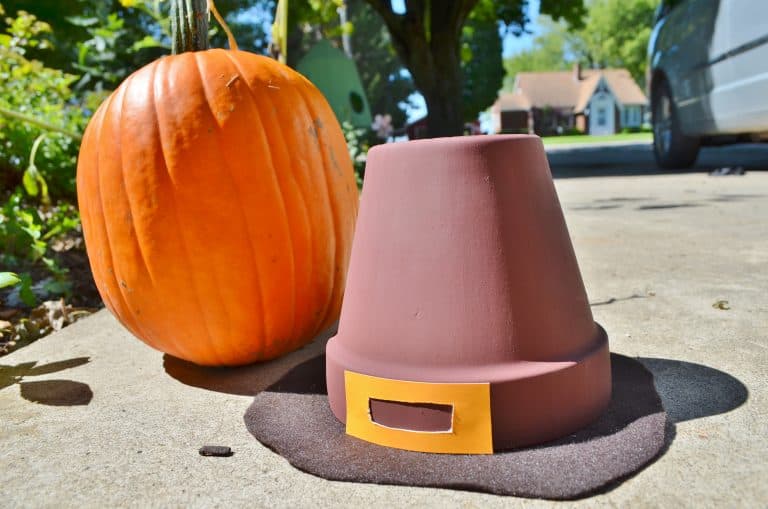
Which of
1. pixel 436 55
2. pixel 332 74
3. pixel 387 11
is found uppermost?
pixel 387 11

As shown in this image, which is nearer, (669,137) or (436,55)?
(669,137)

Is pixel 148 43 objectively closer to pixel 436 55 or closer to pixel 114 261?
pixel 114 261

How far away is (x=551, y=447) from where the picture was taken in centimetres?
134

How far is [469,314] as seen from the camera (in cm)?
138

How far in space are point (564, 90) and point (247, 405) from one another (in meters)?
61.6

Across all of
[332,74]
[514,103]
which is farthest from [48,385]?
[514,103]

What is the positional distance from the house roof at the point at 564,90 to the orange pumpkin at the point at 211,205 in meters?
57.9

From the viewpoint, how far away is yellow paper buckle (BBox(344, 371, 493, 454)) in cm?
132

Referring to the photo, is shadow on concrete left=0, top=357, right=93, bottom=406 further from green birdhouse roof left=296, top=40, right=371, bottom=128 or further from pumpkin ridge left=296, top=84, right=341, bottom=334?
green birdhouse roof left=296, top=40, right=371, bottom=128

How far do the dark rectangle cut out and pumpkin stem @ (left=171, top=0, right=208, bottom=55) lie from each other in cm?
130

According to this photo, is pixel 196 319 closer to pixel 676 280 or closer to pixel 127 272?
pixel 127 272

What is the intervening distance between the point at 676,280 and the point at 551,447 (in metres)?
1.58

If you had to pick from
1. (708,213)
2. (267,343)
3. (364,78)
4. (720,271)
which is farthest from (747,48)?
(364,78)

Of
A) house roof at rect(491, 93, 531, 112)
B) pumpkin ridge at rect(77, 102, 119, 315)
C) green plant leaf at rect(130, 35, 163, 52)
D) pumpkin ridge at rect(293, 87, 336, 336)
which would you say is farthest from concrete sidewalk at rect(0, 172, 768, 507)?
house roof at rect(491, 93, 531, 112)
